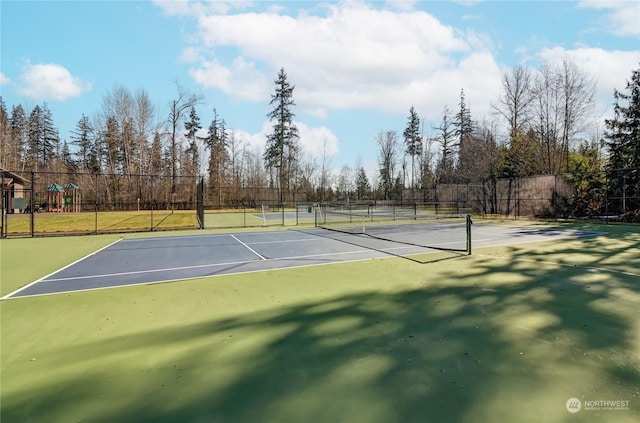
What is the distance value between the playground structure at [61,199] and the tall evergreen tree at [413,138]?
124ft

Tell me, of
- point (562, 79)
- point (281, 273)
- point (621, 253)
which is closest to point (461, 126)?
point (562, 79)

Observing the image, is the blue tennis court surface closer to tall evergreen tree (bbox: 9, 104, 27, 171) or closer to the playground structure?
the playground structure

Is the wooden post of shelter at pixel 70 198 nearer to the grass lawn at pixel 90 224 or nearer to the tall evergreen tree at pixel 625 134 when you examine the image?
the grass lawn at pixel 90 224

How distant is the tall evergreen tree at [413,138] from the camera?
47.1 m

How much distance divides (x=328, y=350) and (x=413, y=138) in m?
48.1

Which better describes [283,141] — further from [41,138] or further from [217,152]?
[41,138]

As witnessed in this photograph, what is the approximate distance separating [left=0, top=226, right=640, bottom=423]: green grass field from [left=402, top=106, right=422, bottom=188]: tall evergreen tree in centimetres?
4234

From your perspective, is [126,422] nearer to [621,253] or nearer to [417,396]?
[417,396]

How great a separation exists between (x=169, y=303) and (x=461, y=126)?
47348mm

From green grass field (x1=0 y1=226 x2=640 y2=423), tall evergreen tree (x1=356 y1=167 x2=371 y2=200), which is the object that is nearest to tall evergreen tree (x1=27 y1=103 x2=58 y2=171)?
tall evergreen tree (x1=356 y1=167 x2=371 y2=200)

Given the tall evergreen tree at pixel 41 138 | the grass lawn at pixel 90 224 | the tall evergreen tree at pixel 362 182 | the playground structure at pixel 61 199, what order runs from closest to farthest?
the grass lawn at pixel 90 224 → the playground structure at pixel 61 199 → the tall evergreen tree at pixel 41 138 → the tall evergreen tree at pixel 362 182

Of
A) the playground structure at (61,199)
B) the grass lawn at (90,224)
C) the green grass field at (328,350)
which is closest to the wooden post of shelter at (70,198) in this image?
the playground structure at (61,199)

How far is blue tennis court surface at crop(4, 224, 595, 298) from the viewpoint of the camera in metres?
6.75

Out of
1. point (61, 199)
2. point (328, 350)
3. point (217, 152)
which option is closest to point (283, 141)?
point (217, 152)
